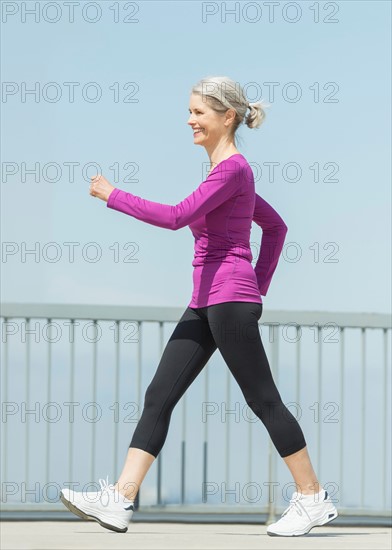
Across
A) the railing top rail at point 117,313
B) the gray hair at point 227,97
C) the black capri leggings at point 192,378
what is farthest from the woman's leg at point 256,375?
the railing top rail at point 117,313

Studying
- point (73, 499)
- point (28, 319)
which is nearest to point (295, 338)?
point (28, 319)

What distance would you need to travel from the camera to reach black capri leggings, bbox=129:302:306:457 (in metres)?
4.33

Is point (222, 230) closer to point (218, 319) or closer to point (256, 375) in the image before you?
point (218, 319)

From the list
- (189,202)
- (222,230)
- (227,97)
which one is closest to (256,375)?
(222,230)

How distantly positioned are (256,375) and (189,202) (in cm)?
76

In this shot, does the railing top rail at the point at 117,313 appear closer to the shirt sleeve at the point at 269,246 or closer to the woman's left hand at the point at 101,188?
the shirt sleeve at the point at 269,246

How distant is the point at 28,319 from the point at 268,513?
5.38 ft

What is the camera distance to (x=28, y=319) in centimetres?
574

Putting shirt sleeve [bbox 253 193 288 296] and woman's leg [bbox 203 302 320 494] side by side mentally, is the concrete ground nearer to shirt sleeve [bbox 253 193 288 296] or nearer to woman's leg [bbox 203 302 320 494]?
woman's leg [bbox 203 302 320 494]

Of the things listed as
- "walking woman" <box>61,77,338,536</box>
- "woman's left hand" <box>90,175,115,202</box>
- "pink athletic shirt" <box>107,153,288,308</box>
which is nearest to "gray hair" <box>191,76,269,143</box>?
"walking woman" <box>61,77,338,536</box>

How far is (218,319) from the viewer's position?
13.9ft

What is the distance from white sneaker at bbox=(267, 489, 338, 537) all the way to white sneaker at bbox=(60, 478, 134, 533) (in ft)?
2.17

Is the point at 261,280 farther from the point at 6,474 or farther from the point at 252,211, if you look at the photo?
the point at 6,474

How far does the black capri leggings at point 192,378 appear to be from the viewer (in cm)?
433
